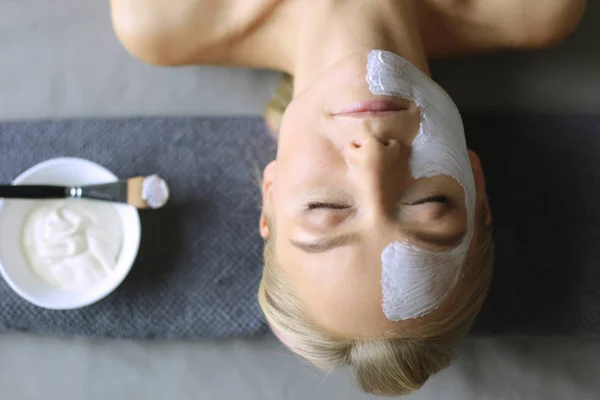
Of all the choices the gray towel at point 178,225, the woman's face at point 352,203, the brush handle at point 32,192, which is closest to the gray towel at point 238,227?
the gray towel at point 178,225

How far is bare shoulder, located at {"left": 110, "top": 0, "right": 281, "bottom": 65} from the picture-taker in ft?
2.55

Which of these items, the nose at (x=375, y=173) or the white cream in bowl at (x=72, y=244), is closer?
the nose at (x=375, y=173)

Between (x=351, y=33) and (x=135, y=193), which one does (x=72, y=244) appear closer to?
(x=135, y=193)

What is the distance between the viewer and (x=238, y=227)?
2.83 feet

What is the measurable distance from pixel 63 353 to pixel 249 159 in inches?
17.9

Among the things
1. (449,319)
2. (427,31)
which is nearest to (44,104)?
(427,31)

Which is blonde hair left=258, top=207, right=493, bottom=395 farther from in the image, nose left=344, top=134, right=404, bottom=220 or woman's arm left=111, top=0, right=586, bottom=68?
woman's arm left=111, top=0, right=586, bottom=68

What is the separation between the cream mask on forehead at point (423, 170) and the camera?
527mm

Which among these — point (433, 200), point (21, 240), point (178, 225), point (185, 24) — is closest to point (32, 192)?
point (21, 240)

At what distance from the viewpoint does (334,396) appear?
2.81 ft

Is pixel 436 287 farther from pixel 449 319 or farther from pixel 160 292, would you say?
pixel 160 292

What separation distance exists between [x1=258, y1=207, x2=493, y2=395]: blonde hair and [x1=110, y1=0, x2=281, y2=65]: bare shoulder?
1.12 ft

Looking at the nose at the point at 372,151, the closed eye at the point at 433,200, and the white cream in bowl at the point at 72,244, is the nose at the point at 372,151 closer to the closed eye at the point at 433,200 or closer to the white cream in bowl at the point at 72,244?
the closed eye at the point at 433,200

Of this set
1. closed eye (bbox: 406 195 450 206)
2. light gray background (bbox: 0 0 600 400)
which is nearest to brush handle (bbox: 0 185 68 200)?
light gray background (bbox: 0 0 600 400)
